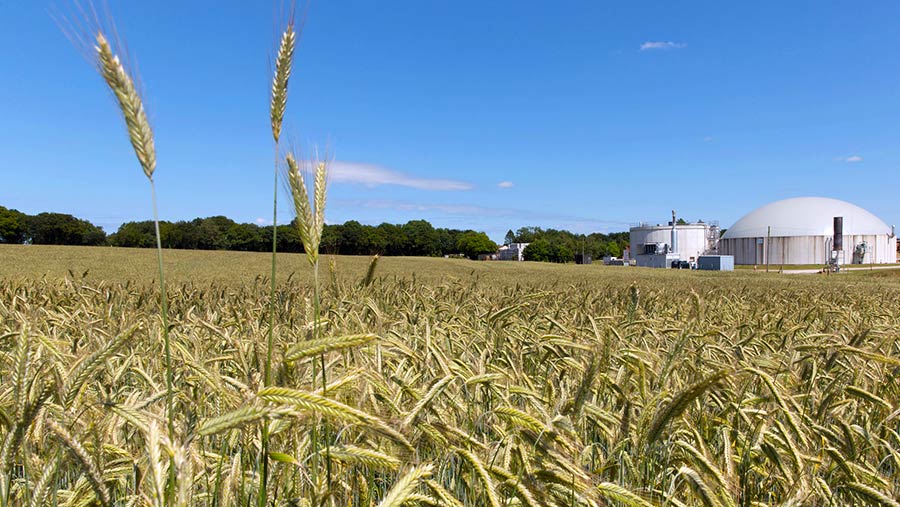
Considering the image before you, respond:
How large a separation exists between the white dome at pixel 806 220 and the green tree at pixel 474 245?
65708 millimetres

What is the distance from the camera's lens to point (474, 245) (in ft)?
458

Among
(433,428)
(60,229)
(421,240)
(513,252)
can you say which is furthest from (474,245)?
(433,428)

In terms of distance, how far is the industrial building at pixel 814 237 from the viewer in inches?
2990

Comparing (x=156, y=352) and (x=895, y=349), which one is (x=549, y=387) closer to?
(x=156, y=352)

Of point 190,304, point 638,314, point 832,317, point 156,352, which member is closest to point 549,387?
point 156,352

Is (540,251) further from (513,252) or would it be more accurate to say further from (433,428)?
(433,428)

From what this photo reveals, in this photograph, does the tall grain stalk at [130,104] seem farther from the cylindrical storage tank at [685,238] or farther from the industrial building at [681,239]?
the cylindrical storage tank at [685,238]

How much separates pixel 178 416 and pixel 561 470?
47.2 inches

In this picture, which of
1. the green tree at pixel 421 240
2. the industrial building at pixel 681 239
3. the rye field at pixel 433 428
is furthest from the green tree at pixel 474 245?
the rye field at pixel 433 428

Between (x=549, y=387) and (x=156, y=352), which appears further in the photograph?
(x=156, y=352)

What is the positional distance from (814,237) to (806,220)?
4310 mm

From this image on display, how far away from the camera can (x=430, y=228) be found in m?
112

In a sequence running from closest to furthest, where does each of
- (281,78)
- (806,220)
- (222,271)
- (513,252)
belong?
(281,78) → (222,271) → (806,220) → (513,252)

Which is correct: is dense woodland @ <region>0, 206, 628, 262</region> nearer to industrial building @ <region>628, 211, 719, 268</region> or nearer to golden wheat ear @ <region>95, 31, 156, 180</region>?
industrial building @ <region>628, 211, 719, 268</region>
